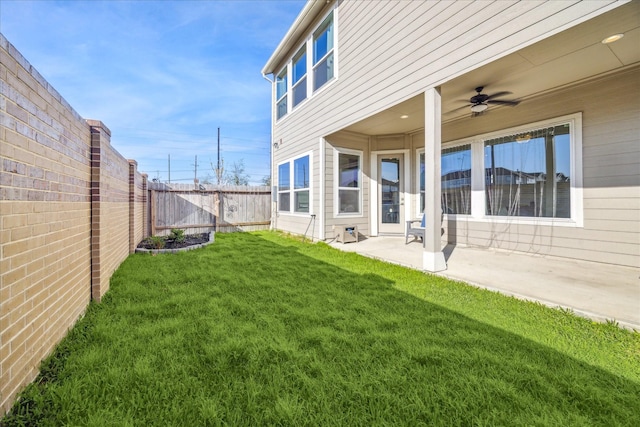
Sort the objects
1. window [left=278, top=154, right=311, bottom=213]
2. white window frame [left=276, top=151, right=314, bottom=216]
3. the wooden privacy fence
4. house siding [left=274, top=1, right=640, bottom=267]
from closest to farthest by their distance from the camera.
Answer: house siding [left=274, top=1, right=640, bottom=267]
white window frame [left=276, top=151, right=314, bottom=216]
window [left=278, top=154, right=311, bottom=213]
the wooden privacy fence

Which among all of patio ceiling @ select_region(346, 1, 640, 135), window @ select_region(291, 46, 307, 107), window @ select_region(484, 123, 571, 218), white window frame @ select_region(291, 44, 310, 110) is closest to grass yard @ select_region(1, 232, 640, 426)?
window @ select_region(484, 123, 571, 218)

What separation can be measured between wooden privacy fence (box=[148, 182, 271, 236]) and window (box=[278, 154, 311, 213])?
3.71ft

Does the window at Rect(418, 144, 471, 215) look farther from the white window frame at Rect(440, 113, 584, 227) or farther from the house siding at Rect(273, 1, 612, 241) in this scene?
the house siding at Rect(273, 1, 612, 241)

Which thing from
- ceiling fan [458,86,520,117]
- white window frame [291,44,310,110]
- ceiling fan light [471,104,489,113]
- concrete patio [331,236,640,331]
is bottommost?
concrete patio [331,236,640,331]

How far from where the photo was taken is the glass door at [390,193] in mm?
7199

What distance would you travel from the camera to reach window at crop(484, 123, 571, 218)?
4.50 meters

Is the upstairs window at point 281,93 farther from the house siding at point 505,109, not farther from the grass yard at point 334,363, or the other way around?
the grass yard at point 334,363

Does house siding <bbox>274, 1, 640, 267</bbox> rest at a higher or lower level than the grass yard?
higher

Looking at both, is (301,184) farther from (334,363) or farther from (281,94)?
(334,363)

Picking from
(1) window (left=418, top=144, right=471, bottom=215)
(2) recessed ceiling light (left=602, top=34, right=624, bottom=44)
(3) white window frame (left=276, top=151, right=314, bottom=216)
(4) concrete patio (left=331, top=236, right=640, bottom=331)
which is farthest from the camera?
(3) white window frame (left=276, top=151, right=314, bottom=216)

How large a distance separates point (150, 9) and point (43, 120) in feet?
30.0

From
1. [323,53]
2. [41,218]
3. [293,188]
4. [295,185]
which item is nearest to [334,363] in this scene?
[41,218]

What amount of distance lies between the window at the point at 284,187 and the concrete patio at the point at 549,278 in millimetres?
3883

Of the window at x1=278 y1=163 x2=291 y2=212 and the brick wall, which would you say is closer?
the brick wall
